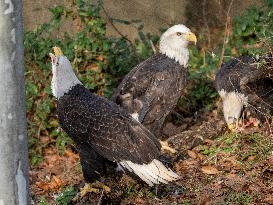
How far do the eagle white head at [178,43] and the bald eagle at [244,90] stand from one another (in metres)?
0.55

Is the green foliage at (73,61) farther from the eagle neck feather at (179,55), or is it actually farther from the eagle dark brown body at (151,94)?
the eagle dark brown body at (151,94)

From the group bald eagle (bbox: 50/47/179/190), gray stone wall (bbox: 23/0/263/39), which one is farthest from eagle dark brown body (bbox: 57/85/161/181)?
gray stone wall (bbox: 23/0/263/39)

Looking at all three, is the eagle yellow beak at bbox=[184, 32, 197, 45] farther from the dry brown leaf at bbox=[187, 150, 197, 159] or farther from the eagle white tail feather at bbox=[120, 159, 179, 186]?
the eagle white tail feather at bbox=[120, 159, 179, 186]

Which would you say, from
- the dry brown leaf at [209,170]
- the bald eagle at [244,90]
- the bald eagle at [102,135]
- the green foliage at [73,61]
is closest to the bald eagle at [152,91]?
the bald eagle at [244,90]

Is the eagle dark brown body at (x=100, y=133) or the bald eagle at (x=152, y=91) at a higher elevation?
the eagle dark brown body at (x=100, y=133)

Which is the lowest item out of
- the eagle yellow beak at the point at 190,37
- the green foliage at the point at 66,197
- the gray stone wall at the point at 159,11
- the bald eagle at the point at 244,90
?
the gray stone wall at the point at 159,11

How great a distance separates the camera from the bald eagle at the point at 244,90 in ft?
25.2

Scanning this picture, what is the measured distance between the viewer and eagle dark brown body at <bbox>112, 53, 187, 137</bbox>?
25.8 feet

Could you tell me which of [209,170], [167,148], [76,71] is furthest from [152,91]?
[209,170]

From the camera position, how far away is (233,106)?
7.94 meters

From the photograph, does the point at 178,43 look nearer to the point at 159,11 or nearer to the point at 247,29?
the point at 247,29

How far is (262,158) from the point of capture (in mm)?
6512

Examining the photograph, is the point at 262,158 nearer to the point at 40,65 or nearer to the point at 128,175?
the point at 128,175

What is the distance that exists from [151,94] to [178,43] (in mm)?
828
